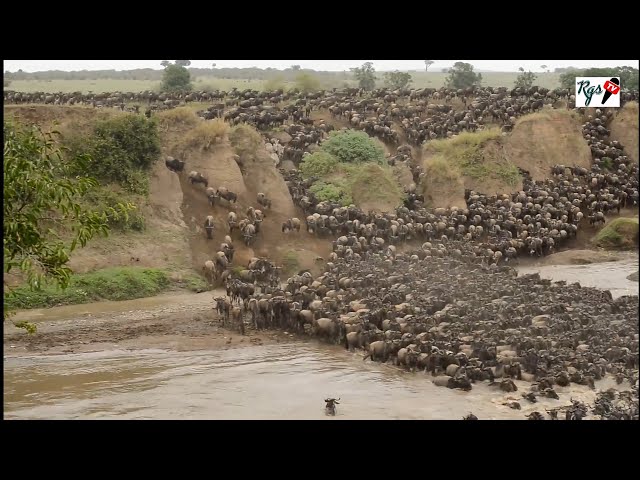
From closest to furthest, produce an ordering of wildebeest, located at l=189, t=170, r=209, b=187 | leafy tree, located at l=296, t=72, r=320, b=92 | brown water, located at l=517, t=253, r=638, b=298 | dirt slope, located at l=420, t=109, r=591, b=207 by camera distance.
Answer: brown water, located at l=517, t=253, r=638, b=298 → wildebeest, located at l=189, t=170, r=209, b=187 → dirt slope, located at l=420, t=109, r=591, b=207 → leafy tree, located at l=296, t=72, r=320, b=92

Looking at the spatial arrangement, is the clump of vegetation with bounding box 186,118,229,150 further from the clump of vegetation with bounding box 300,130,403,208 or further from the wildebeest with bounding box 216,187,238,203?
the clump of vegetation with bounding box 300,130,403,208

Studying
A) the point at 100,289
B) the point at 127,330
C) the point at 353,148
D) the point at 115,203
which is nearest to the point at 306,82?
the point at 353,148

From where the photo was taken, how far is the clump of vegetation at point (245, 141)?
78.3ft

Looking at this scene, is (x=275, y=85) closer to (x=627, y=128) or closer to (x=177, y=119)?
(x=177, y=119)

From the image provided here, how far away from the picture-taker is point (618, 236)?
23.2 meters

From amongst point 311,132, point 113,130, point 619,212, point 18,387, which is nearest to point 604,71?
point 619,212

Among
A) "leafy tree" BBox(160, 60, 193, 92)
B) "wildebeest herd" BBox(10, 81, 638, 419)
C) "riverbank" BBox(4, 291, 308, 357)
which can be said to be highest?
"leafy tree" BBox(160, 60, 193, 92)

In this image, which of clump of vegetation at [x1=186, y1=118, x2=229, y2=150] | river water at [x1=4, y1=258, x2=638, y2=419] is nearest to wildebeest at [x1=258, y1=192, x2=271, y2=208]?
clump of vegetation at [x1=186, y1=118, x2=229, y2=150]

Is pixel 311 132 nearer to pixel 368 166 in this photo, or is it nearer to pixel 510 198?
pixel 368 166

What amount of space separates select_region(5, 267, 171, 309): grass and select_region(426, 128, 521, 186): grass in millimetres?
9939

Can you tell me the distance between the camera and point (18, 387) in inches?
496

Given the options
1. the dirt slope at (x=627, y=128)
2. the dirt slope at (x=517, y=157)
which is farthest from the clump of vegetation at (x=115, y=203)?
the dirt slope at (x=627, y=128)

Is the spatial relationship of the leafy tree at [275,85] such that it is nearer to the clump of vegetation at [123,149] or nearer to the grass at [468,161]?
the grass at [468,161]

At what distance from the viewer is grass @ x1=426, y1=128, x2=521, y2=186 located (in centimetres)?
2511
